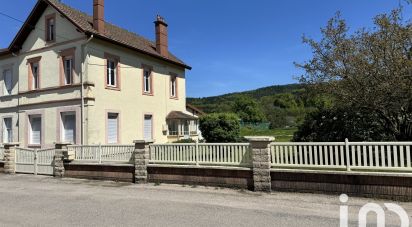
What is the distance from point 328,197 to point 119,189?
5898 mm

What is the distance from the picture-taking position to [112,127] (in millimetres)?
17734

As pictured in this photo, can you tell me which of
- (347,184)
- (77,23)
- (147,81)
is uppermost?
(77,23)

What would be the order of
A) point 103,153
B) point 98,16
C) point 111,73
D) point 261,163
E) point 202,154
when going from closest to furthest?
point 261,163
point 202,154
point 103,153
point 98,16
point 111,73

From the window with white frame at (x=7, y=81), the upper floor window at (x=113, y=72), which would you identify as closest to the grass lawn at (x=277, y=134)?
the upper floor window at (x=113, y=72)

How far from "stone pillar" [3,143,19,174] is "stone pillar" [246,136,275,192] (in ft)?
36.7

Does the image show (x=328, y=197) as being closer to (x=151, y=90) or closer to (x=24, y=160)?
(x=24, y=160)

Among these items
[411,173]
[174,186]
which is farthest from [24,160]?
[411,173]

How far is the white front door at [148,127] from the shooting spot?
20323mm

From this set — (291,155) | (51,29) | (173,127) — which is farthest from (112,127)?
(291,155)

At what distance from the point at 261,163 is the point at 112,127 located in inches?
431

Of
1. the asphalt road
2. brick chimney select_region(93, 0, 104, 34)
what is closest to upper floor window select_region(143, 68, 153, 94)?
brick chimney select_region(93, 0, 104, 34)

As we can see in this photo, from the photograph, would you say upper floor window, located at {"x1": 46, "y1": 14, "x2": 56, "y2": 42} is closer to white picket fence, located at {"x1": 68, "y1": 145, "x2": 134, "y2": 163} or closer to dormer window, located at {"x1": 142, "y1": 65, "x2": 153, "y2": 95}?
dormer window, located at {"x1": 142, "y1": 65, "x2": 153, "y2": 95}

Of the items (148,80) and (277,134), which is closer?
(148,80)

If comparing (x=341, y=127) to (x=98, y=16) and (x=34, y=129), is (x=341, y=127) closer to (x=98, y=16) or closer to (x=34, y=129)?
(x=98, y=16)
